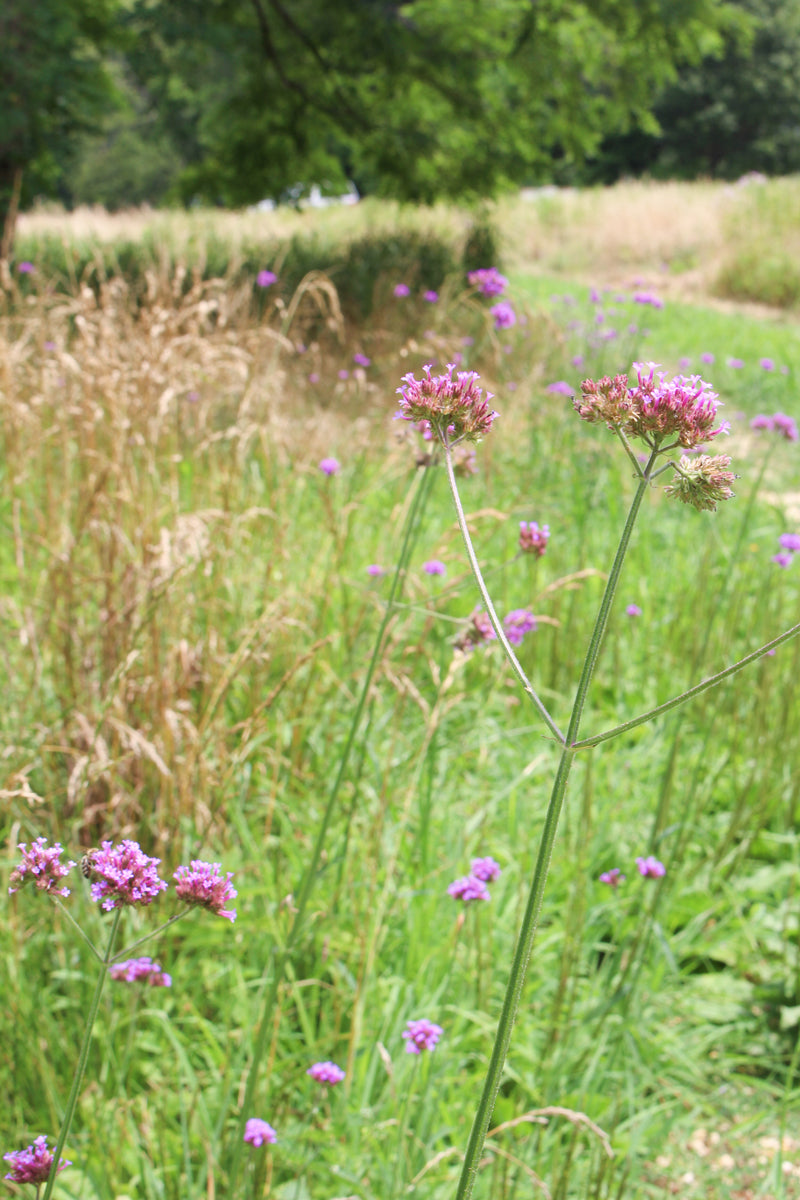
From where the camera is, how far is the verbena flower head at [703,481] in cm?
68

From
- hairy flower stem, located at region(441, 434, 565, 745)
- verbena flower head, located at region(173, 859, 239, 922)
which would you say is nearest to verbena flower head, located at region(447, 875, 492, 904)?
verbena flower head, located at region(173, 859, 239, 922)

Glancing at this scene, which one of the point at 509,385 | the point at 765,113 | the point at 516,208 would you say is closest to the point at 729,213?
the point at 516,208

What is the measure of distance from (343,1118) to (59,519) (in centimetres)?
175

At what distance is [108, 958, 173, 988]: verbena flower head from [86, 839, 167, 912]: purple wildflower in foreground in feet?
1.70

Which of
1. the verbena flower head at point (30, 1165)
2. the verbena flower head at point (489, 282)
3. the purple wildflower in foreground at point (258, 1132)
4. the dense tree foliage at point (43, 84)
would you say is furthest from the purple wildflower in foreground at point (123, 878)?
the dense tree foliage at point (43, 84)

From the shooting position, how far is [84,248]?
10.4 m

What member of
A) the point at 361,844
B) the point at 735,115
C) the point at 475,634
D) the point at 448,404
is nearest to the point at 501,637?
the point at 448,404

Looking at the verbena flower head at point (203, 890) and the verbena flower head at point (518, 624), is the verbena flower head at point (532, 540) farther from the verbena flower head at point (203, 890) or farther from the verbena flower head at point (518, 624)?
the verbena flower head at point (203, 890)

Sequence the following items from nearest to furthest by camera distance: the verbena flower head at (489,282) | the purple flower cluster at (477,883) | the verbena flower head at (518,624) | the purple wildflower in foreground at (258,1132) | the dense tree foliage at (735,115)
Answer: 1. the purple wildflower in foreground at (258,1132)
2. the purple flower cluster at (477,883)
3. the verbena flower head at (518,624)
4. the verbena flower head at (489,282)
5. the dense tree foliage at (735,115)

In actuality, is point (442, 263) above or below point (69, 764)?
above

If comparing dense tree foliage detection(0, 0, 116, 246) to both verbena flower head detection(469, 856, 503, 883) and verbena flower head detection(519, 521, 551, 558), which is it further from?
verbena flower head detection(469, 856, 503, 883)

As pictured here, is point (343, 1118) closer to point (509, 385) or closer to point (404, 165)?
point (509, 385)

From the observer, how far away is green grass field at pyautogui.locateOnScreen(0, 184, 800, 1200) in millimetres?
1479

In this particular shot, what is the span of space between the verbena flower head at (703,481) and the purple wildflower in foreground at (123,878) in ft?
1.58
